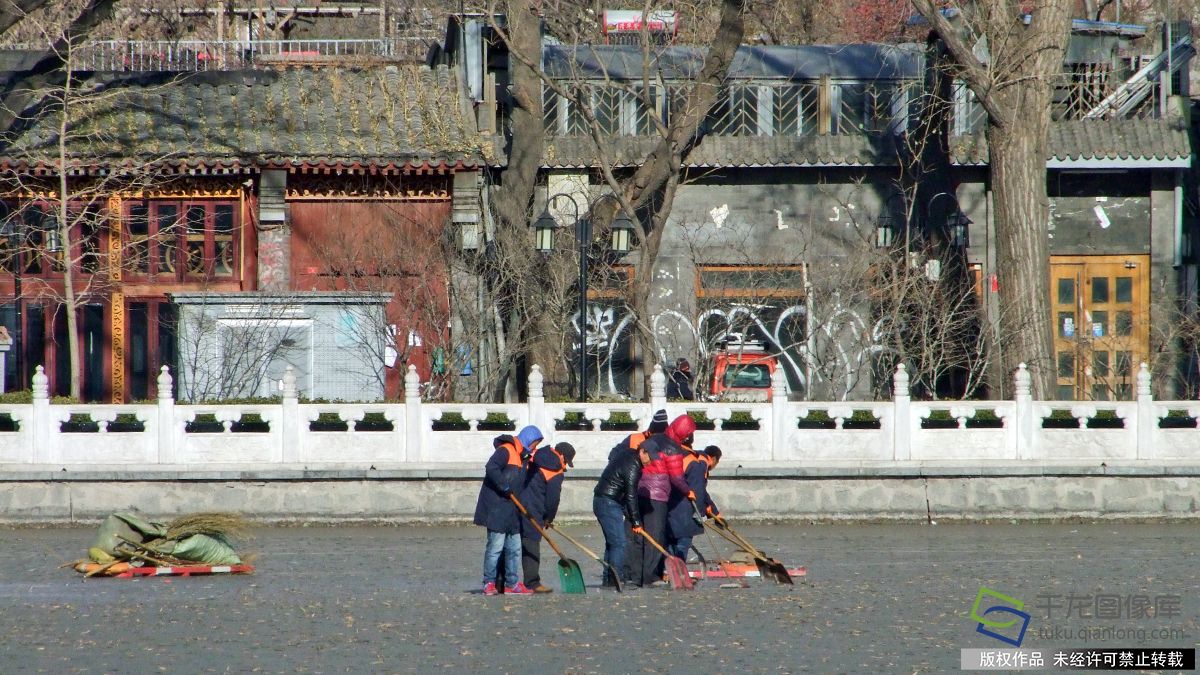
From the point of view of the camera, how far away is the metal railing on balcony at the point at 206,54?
3091cm

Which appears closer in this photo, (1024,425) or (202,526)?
(202,526)

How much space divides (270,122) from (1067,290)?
13.5 meters

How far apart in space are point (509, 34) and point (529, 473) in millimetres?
13342

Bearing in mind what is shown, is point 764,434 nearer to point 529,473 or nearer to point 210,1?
point 529,473

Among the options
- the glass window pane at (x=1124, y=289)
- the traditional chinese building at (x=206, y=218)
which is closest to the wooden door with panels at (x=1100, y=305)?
the glass window pane at (x=1124, y=289)

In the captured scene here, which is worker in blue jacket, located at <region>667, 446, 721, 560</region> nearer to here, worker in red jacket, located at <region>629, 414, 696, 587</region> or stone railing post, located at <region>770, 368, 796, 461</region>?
worker in red jacket, located at <region>629, 414, 696, 587</region>

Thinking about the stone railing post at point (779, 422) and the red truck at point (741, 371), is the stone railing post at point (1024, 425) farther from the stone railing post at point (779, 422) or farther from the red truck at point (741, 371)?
the red truck at point (741, 371)

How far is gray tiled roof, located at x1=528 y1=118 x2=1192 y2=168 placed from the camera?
26953 millimetres

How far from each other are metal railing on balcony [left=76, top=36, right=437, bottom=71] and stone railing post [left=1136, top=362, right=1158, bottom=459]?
16.7 metres

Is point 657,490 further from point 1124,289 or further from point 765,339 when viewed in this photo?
point 1124,289

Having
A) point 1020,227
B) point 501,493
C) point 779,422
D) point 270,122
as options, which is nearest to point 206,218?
point 270,122

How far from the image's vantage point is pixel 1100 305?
28078 millimetres

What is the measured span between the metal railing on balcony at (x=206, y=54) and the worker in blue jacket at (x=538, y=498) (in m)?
16.8

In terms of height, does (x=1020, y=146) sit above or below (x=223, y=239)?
above
